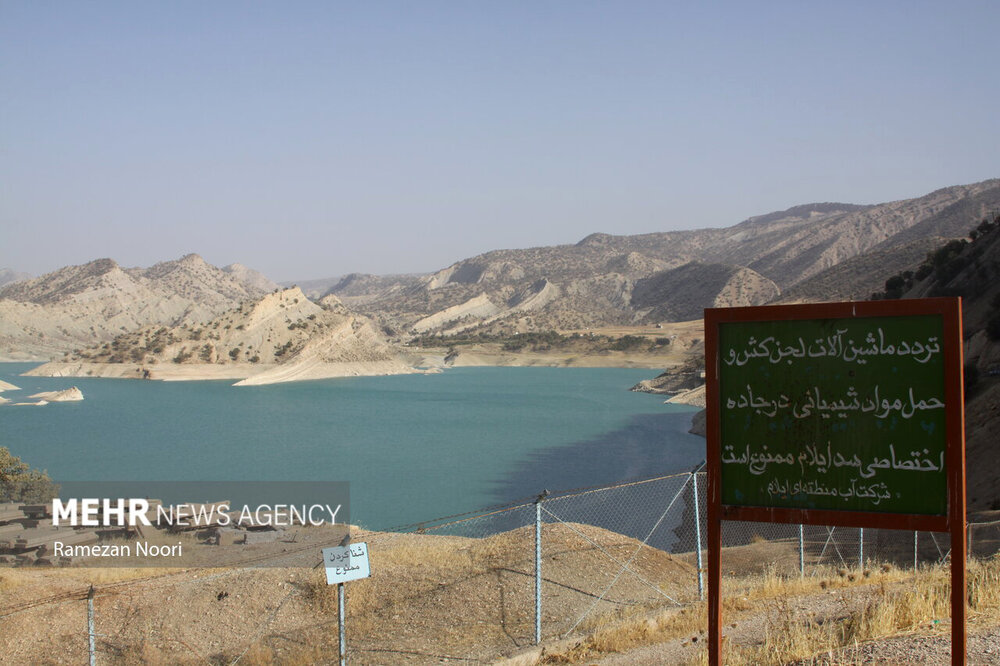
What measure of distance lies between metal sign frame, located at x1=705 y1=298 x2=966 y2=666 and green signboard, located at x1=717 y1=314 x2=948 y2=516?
0.12 feet

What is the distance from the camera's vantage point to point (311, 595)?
10.0 meters

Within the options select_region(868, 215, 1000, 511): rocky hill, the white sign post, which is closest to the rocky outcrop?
select_region(868, 215, 1000, 511): rocky hill

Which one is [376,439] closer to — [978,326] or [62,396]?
[978,326]

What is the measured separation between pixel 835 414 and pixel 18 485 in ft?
70.3

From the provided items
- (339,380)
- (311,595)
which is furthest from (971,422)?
(339,380)

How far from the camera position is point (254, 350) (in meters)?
102

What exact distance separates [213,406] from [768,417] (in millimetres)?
68973

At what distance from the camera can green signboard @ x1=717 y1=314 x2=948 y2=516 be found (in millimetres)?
4723

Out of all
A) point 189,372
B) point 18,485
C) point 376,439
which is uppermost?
point 18,485

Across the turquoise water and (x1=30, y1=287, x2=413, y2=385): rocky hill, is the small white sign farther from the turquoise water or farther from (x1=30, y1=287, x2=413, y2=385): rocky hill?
(x1=30, y1=287, x2=413, y2=385): rocky hill

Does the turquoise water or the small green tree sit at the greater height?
the small green tree

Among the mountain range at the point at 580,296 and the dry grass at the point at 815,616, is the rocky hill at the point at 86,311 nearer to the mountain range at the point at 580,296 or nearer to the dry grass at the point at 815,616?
the mountain range at the point at 580,296

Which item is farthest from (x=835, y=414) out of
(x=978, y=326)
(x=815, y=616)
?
(x=978, y=326)

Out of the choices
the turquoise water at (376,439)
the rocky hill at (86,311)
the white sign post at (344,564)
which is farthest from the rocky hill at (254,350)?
the white sign post at (344,564)
